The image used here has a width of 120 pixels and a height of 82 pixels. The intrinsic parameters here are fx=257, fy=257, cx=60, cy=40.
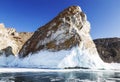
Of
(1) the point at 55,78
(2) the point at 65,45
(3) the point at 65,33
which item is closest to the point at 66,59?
(2) the point at 65,45

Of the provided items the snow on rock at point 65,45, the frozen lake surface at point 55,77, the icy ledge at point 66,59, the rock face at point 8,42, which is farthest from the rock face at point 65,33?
the frozen lake surface at point 55,77

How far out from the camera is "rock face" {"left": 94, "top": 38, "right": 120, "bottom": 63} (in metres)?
144

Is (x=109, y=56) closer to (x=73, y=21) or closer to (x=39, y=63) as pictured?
(x=73, y=21)

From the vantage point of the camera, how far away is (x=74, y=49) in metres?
67.3

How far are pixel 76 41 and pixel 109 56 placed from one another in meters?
81.4

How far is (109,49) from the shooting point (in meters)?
155

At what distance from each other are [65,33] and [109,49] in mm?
86849

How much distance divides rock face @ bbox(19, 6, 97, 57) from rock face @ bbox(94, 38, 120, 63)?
64188 millimetres

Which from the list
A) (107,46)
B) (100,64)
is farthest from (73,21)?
(107,46)

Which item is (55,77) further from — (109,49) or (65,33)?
(109,49)

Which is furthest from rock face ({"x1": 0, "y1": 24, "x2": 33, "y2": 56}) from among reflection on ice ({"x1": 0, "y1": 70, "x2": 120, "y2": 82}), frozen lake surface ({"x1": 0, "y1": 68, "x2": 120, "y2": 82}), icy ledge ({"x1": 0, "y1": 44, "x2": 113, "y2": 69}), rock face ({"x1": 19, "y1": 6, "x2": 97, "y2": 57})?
reflection on ice ({"x1": 0, "y1": 70, "x2": 120, "y2": 82})

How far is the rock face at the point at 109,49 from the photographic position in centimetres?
14362

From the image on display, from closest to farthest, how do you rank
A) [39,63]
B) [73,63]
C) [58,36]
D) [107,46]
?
[73,63]
[39,63]
[58,36]
[107,46]

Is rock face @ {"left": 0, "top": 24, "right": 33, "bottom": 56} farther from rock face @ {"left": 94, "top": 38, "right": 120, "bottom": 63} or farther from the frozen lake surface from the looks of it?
the frozen lake surface
